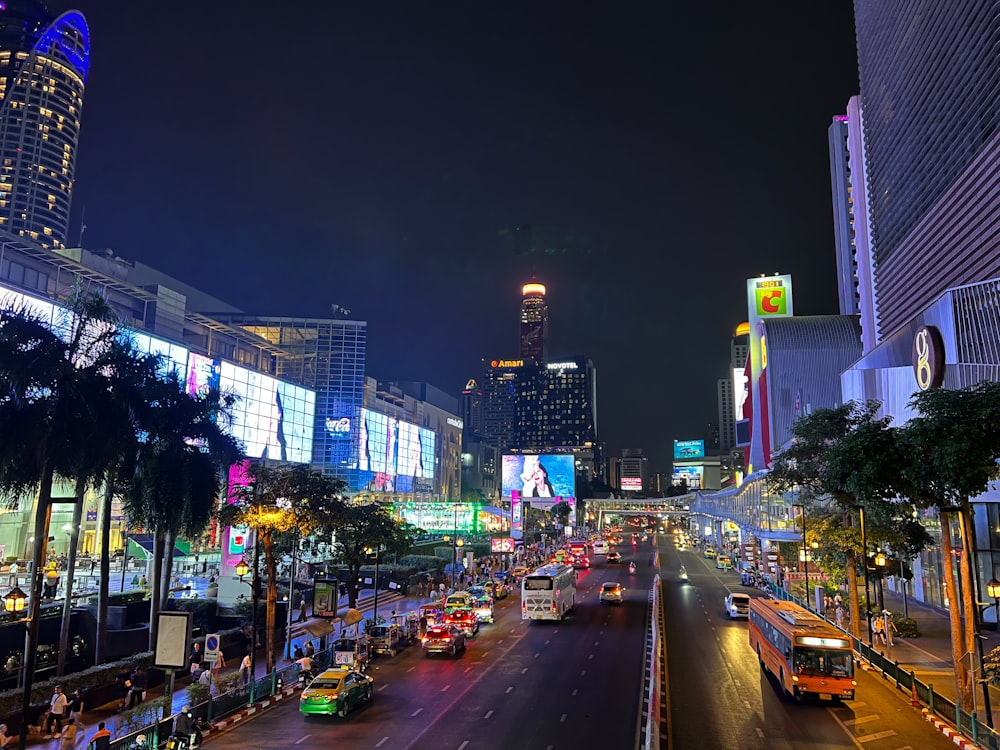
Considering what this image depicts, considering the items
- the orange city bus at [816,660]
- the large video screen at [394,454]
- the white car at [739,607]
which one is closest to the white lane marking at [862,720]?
the orange city bus at [816,660]

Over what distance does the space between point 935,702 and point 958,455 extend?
8276mm

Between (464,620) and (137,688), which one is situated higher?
(464,620)

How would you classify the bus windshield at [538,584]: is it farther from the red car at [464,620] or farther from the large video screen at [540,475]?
the large video screen at [540,475]

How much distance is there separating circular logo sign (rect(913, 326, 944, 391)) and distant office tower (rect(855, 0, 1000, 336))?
9.51 m

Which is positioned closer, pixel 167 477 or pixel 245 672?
pixel 245 672

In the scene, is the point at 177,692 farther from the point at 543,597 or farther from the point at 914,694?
the point at 914,694

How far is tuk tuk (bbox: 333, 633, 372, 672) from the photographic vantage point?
27500mm

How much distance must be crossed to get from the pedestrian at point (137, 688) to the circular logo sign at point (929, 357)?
137ft

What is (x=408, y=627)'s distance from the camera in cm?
3706

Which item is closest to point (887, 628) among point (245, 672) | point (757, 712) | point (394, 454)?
point (757, 712)

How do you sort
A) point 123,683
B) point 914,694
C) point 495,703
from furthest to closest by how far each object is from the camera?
1. point 123,683
2. point 914,694
3. point 495,703

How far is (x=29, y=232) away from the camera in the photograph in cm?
19188

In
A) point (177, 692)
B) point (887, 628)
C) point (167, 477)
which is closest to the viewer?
point (177, 692)

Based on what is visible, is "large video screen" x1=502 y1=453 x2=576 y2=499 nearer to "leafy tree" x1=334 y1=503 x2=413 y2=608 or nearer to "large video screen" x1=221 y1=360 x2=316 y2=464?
Result: "large video screen" x1=221 y1=360 x2=316 y2=464
